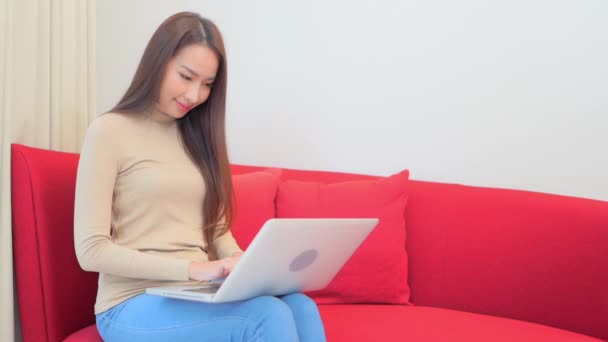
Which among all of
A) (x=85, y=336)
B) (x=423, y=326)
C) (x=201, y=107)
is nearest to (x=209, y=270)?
(x=85, y=336)

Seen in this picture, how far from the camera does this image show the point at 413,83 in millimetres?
2445

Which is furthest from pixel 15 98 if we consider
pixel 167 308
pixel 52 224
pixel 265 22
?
pixel 265 22

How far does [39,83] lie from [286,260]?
0.88 metres

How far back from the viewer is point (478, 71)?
2.37 meters

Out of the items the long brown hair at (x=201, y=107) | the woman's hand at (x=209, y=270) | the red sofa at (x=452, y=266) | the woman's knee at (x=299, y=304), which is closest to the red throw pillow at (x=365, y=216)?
the red sofa at (x=452, y=266)

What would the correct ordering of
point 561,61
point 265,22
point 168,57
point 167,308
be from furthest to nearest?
point 265,22
point 561,61
point 168,57
point 167,308

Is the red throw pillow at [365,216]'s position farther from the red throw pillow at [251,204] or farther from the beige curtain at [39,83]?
the beige curtain at [39,83]

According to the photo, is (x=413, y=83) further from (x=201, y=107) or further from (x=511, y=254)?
(x=201, y=107)

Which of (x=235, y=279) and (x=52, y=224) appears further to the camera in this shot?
(x=52, y=224)

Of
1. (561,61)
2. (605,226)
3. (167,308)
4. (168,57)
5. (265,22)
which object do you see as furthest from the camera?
(265,22)

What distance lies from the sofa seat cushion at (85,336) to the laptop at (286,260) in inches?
10.8

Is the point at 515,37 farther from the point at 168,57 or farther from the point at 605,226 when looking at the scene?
the point at 168,57

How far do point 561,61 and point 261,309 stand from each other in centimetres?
141

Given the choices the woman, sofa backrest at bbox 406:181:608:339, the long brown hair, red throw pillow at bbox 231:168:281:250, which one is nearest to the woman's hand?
the woman
